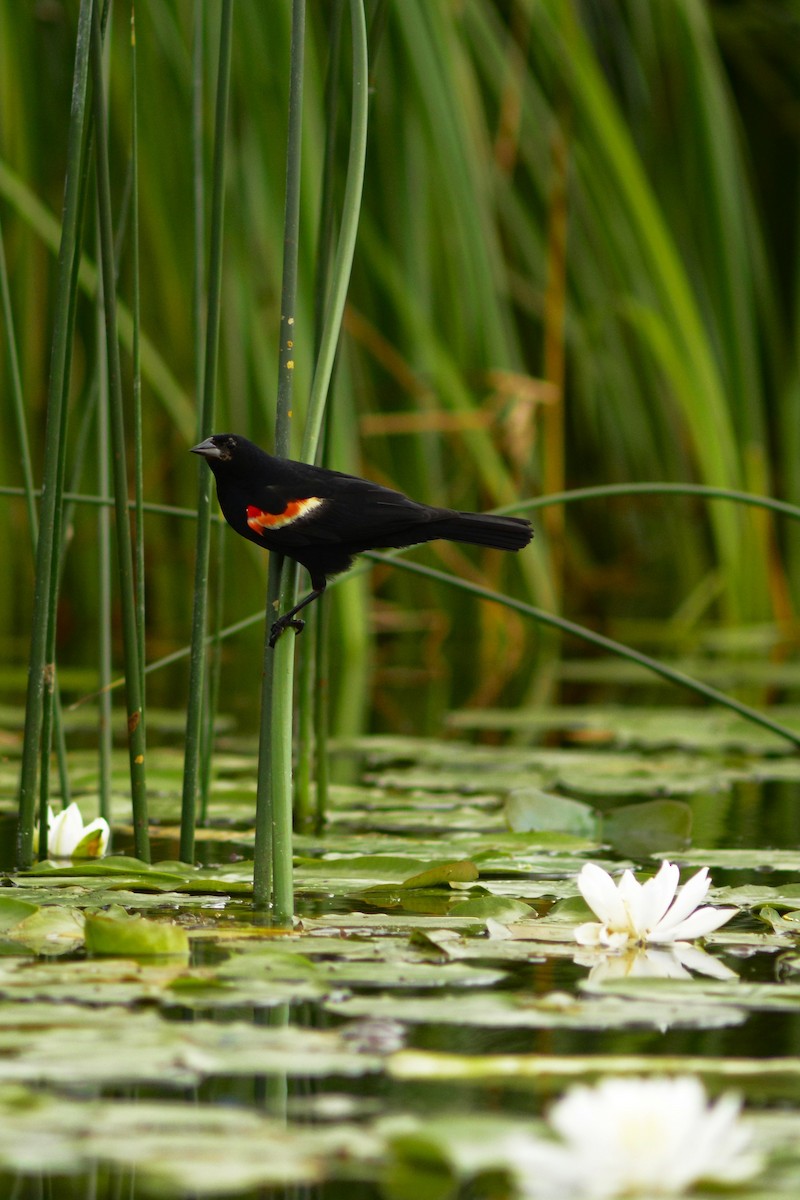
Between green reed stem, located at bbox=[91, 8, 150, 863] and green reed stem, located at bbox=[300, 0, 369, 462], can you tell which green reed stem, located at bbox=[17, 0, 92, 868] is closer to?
green reed stem, located at bbox=[91, 8, 150, 863]

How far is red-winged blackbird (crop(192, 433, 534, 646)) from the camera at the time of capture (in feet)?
4.40

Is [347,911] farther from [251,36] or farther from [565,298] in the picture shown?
[565,298]

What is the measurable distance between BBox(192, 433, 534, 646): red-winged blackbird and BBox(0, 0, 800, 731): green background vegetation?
5.18ft

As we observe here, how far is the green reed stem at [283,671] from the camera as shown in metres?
1.26

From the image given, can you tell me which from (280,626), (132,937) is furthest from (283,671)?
(132,937)

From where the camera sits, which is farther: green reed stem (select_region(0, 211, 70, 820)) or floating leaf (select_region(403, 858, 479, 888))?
green reed stem (select_region(0, 211, 70, 820))

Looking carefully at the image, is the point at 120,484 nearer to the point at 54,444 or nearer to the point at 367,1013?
the point at 54,444

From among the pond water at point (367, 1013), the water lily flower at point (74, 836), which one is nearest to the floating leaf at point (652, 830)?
the pond water at point (367, 1013)

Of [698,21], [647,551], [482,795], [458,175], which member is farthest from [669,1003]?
[647,551]

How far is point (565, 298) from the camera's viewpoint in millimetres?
5504

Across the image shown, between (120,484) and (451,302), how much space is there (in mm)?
3319

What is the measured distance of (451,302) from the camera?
4.69 meters

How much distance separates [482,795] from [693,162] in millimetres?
3611

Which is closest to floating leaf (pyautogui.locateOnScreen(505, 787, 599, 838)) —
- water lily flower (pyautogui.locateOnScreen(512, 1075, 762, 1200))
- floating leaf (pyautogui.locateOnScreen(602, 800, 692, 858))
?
floating leaf (pyautogui.locateOnScreen(602, 800, 692, 858))
